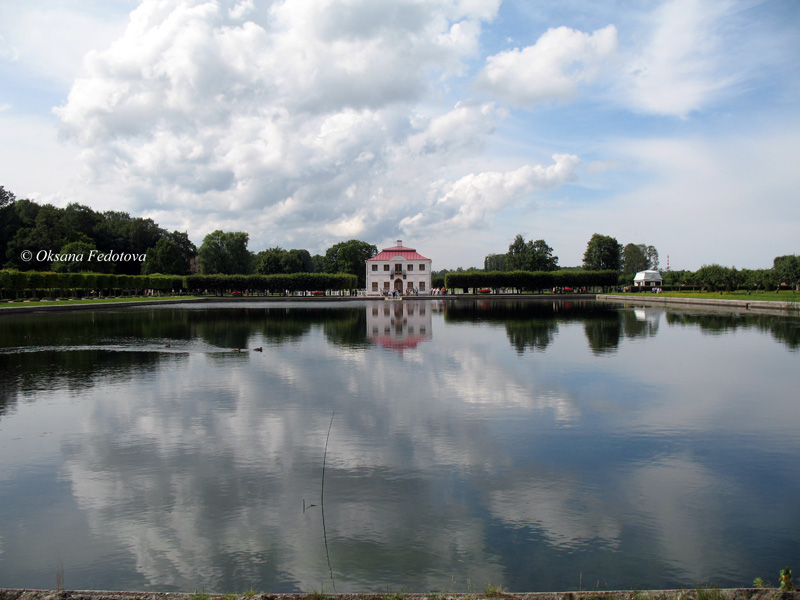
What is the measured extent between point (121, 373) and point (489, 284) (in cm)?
6600

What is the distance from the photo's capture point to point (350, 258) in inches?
3760

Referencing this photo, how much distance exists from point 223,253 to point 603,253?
60200 millimetres

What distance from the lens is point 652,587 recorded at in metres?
4.18

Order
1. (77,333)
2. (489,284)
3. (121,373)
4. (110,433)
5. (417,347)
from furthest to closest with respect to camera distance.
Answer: (489,284)
(77,333)
(417,347)
(121,373)
(110,433)

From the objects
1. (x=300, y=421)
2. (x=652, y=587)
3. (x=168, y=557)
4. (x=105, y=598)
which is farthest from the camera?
(x=300, y=421)

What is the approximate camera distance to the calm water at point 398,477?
4.50 m

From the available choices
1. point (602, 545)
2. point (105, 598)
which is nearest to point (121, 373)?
point (105, 598)

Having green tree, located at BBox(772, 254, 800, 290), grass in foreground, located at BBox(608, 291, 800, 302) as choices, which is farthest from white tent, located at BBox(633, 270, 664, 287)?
grass in foreground, located at BBox(608, 291, 800, 302)

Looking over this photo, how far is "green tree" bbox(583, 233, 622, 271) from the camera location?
86.0m

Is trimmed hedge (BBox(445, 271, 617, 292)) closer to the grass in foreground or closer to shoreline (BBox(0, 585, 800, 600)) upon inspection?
the grass in foreground

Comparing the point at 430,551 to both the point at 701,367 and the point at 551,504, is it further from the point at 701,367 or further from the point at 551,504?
the point at 701,367

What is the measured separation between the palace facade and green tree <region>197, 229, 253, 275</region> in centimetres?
2472

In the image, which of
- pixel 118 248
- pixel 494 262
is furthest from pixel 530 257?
pixel 494 262

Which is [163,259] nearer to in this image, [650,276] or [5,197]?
[5,197]
